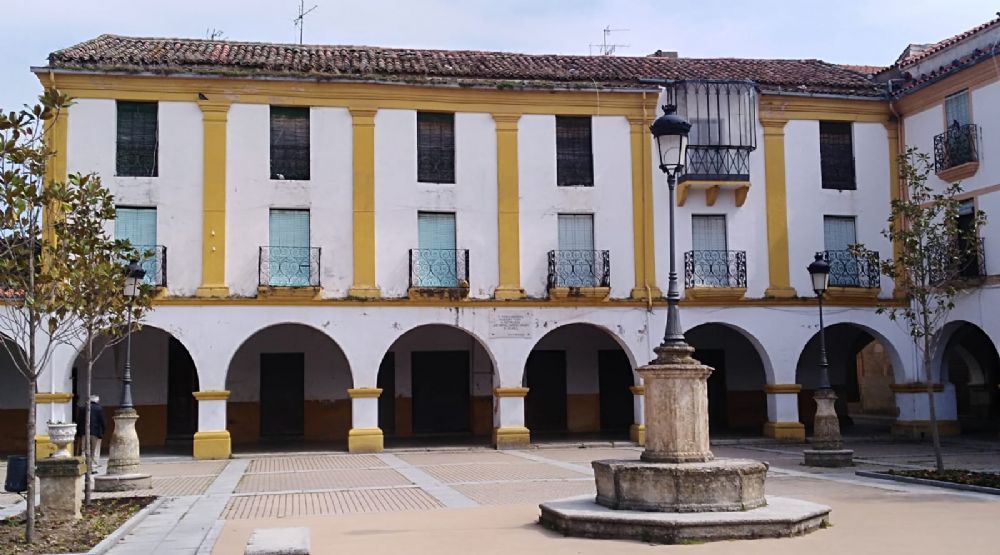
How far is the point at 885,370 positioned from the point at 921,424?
36.3 ft

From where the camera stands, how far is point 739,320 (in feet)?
77.3

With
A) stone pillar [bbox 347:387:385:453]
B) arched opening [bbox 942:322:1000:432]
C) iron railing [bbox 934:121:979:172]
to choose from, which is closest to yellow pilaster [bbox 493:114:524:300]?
stone pillar [bbox 347:387:385:453]

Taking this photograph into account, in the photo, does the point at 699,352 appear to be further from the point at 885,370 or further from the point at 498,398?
the point at 885,370

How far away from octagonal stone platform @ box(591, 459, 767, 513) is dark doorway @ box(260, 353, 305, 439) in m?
15.7

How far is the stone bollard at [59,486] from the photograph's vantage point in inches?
450

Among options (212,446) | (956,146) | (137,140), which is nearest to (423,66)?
(137,140)

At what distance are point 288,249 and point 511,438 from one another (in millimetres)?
6299

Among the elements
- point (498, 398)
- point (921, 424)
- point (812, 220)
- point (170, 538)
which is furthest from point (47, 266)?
point (921, 424)

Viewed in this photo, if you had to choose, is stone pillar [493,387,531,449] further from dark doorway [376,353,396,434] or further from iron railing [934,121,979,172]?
iron railing [934,121,979,172]

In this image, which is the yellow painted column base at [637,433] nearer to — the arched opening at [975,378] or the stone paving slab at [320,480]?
the stone paving slab at [320,480]

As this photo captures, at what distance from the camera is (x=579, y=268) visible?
906 inches

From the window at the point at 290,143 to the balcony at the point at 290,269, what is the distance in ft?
5.45

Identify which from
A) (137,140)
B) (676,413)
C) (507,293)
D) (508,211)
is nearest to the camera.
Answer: (676,413)

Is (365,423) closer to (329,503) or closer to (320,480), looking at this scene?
(320,480)
